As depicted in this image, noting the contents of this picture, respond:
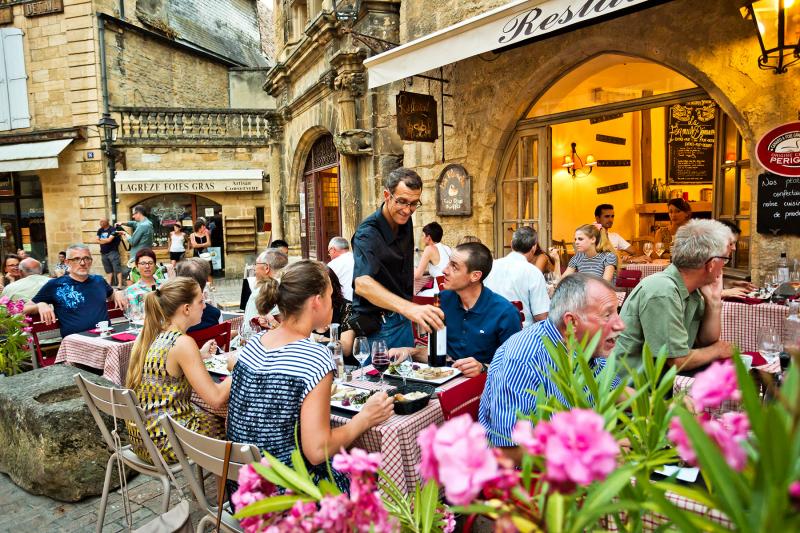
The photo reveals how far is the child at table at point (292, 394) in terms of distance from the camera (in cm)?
206

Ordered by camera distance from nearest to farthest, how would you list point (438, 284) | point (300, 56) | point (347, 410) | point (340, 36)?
point (347, 410) < point (438, 284) < point (340, 36) < point (300, 56)

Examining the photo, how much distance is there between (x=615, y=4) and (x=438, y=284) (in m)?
3.16

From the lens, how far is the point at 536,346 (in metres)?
2.13

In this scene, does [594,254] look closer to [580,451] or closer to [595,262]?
[595,262]

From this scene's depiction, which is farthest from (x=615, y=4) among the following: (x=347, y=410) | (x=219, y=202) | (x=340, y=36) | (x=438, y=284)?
(x=219, y=202)

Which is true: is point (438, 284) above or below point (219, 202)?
below

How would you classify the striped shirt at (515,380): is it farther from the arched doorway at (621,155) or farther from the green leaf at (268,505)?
the arched doorway at (621,155)

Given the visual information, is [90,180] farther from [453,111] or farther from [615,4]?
[615,4]

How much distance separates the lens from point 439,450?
718mm

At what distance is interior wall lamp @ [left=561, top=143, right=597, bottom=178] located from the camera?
8969 millimetres

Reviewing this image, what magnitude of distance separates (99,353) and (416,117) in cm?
485

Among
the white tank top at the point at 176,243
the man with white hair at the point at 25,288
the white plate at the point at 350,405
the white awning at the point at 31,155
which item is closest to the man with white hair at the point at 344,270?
the white plate at the point at 350,405

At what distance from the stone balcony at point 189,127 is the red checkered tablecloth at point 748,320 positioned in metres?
14.5

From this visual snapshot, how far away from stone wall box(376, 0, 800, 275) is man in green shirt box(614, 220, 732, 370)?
294cm
